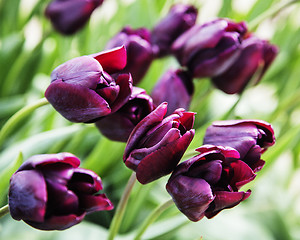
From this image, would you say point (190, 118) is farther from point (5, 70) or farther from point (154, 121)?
point (5, 70)

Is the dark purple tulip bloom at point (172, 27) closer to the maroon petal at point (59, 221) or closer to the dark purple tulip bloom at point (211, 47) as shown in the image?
the dark purple tulip bloom at point (211, 47)

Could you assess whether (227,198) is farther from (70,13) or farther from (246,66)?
(70,13)

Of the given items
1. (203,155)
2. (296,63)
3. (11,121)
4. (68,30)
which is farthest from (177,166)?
(296,63)

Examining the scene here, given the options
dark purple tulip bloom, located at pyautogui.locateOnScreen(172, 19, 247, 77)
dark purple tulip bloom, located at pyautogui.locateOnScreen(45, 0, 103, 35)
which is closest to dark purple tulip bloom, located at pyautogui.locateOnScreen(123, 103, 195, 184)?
dark purple tulip bloom, located at pyautogui.locateOnScreen(172, 19, 247, 77)

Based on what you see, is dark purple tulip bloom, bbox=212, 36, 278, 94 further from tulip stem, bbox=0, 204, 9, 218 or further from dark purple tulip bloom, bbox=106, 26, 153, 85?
tulip stem, bbox=0, 204, 9, 218

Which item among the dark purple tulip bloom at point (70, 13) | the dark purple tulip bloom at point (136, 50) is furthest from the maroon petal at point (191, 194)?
the dark purple tulip bloom at point (70, 13)

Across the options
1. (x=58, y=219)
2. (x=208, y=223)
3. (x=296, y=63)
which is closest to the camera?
(x=58, y=219)
